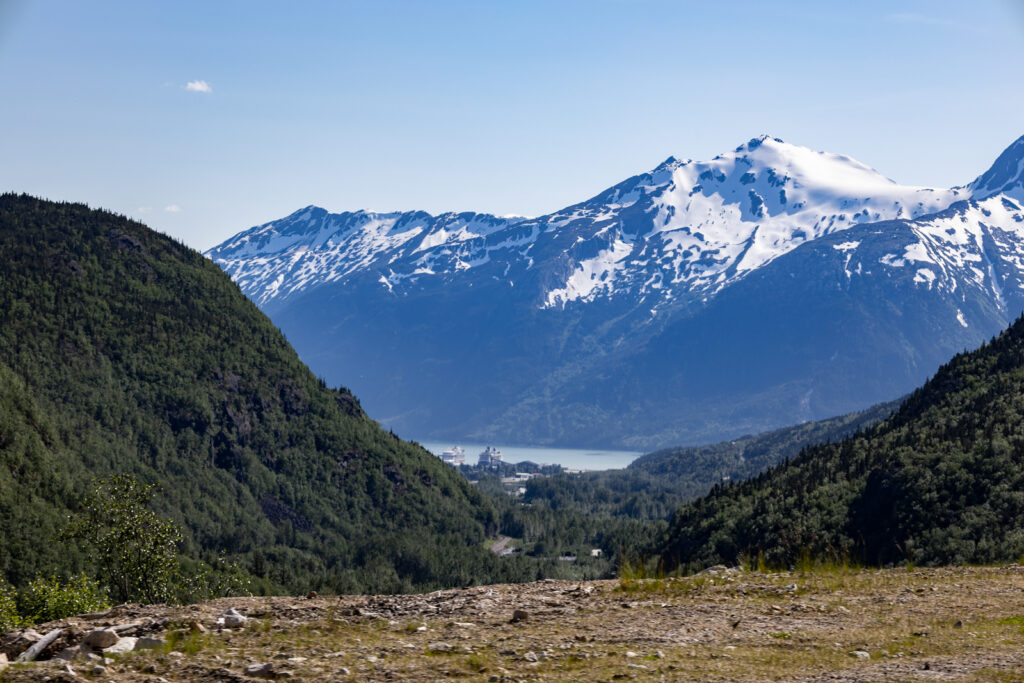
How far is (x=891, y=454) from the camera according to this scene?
4638 inches

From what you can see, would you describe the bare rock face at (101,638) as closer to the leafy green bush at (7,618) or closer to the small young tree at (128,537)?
the small young tree at (128,537)

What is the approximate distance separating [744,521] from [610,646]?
364ft

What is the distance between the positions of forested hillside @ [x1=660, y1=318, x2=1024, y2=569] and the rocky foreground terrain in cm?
3495

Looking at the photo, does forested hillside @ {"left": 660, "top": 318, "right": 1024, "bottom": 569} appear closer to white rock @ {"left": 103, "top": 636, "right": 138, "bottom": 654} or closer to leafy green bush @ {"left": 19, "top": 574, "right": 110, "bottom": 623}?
leafy green bush @ {"left": 19, "top": 574, "right": 110, "bottom": 623}

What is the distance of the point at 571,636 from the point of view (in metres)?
21.4

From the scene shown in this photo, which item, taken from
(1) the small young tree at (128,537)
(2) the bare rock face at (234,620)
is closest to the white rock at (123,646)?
(2) the bare rock face at (234,620)

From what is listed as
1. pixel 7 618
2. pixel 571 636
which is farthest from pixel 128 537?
pixel 571 636

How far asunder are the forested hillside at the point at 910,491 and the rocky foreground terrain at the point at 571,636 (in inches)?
1376

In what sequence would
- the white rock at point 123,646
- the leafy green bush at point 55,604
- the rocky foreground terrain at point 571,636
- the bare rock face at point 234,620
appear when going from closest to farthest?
the rocky foreground terrain at point 571,636, the white rock at point 123,646, the bare rock face at point 234,620, the leafy green bush at point 55,604

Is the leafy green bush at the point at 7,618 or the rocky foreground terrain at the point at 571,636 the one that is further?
the leafy green bush at the point at 7,618

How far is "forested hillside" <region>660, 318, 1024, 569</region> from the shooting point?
80938 millimetres

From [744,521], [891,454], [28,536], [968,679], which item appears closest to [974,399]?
[891,454]

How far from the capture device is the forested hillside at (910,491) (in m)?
80.9

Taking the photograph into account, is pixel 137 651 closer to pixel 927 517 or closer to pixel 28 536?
pixel 927 517
